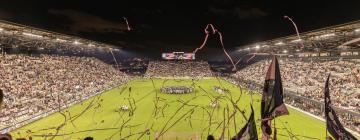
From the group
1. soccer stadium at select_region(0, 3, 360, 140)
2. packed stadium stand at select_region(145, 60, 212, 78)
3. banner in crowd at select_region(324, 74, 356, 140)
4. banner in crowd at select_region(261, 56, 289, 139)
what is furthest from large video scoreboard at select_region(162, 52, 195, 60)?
banner in crowd at select_region(261, 56, 289, 139)

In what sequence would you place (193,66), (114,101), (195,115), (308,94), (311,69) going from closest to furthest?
A: 1. (195,115)
2. (308,94)
3. (114,101)
4. (311,69)
5. (193,66)

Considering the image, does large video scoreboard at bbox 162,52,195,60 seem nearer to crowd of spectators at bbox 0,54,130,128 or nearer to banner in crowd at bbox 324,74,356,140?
crowd of spectators at bbox 0,54,130,128

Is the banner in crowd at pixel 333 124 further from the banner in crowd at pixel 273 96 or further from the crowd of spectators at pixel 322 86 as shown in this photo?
the crowd of spectators at pixel 322 86

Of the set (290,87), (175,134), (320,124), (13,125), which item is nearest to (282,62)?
(290,87)

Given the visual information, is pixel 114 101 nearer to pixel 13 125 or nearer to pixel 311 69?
pixel 13 125

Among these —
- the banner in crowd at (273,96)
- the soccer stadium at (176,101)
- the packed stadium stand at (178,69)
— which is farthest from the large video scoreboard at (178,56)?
the banner in crowd at (273,96)

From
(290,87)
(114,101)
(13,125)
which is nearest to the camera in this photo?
(13,125)
